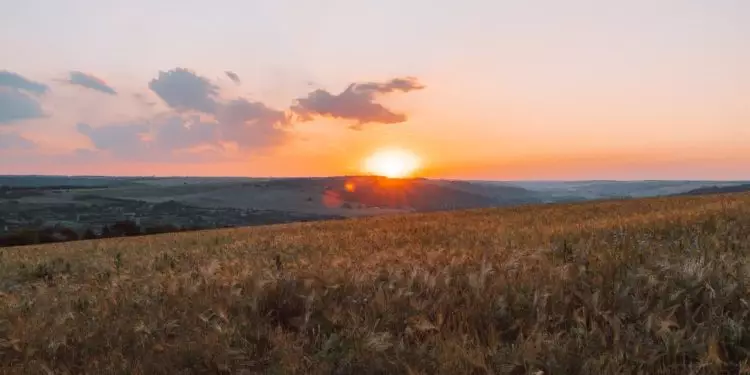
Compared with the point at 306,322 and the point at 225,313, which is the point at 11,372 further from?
the point at 306,322

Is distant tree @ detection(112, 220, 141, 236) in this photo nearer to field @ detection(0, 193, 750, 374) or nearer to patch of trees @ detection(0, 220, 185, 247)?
patch of trees @ detection(0, 220, 185, 247)

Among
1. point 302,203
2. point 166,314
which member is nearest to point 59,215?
point 302,203

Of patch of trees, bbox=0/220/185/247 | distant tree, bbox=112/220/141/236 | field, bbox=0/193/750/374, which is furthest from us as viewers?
distant tree, bbox=112/220/141/236

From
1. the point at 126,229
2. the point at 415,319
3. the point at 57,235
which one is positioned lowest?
the point at 126,229

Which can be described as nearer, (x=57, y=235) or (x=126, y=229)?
(x=57, y=235)

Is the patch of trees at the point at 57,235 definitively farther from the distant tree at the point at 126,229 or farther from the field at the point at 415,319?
the field at the point at 415,319

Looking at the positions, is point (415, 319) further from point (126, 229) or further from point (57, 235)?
point (126, 229)

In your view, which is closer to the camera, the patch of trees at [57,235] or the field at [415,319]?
the field at [415,319]

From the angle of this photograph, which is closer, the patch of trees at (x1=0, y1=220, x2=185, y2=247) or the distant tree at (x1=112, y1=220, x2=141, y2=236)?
the patch of trees at (x1=0, y1=220, x2=185, y2=247)

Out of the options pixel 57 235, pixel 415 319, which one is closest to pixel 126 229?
pixel 57 235

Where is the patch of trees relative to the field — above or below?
below

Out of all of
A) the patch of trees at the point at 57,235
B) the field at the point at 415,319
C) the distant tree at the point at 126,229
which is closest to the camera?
the field at the point at 415,319

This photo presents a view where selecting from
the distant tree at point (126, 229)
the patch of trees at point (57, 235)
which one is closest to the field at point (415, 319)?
the patch of trees at point (57, 235)

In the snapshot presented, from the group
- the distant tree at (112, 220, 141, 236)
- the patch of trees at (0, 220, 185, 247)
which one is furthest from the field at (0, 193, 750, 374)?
the distant tree at (112, 220, 141, 236)
